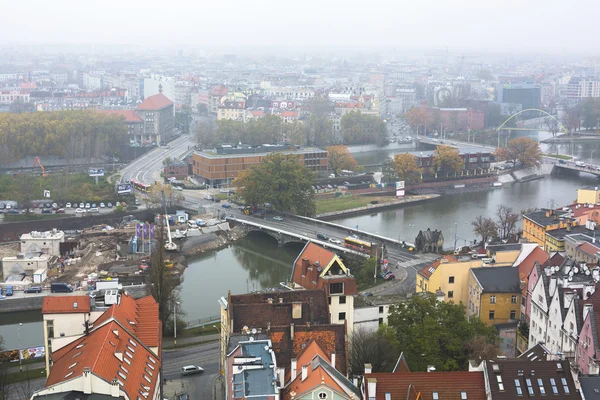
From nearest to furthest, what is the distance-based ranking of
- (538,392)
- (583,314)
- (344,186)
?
(538,392) < (583,314) < (344,186)

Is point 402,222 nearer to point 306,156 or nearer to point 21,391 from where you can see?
point 306,156

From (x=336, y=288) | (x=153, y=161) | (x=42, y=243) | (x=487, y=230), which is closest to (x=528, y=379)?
(x=336, y=288)

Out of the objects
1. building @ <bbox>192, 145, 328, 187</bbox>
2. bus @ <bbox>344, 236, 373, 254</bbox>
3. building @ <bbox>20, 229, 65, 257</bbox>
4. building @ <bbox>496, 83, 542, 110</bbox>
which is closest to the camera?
bus @ <bbox>344, 236, 373, 254</bbox>

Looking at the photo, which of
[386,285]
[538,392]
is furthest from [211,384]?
[386,285]

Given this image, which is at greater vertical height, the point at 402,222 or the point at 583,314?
the point at 583,314

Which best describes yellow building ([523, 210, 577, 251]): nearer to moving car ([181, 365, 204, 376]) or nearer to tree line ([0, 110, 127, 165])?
moving car ([181, 365, 204, 376])

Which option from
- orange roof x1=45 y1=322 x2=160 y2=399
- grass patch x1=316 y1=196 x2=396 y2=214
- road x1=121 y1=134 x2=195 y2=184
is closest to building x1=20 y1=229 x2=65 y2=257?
grass patch x1=316 y1=196 x2=396 y2=214
